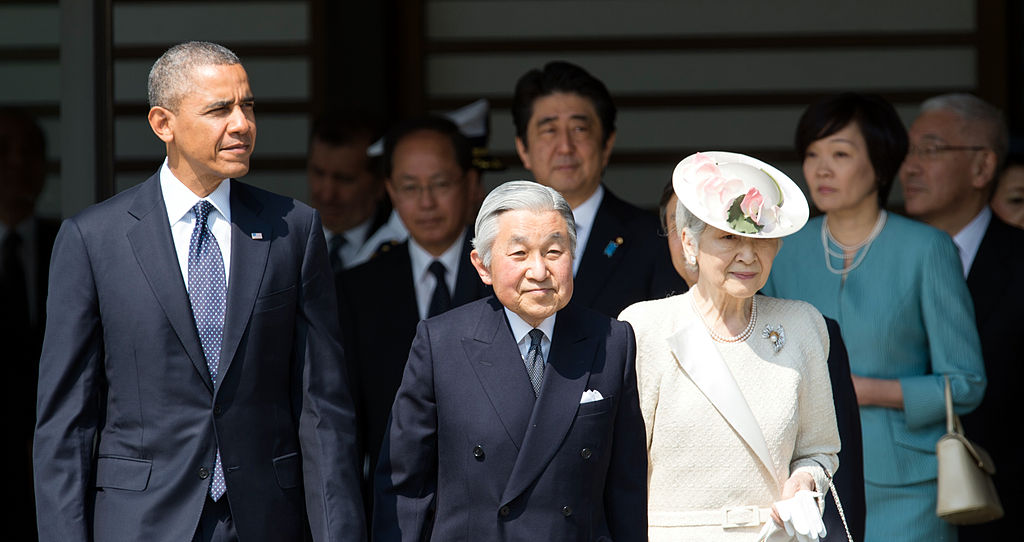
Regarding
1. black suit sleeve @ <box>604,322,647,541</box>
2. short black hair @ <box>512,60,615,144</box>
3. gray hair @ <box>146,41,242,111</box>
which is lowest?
black suit sleeve @ <box>604,322,647,541</box>

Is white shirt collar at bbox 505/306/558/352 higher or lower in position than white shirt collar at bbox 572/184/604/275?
lower

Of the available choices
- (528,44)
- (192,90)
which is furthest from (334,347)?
(528,44)

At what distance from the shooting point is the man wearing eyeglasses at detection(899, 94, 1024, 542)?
4504 millimetres

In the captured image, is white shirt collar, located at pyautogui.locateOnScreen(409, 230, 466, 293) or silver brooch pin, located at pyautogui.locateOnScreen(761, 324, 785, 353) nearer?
silver brooch pin, located at pyautogui.locateOnScreen(761, 324, 785, 353)

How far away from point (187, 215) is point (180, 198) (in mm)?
41

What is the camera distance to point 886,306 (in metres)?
3.96

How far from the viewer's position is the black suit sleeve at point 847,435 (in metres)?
3.26

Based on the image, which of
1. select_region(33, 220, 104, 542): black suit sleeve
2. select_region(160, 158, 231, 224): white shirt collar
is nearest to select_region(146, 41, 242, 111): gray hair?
select_region(160, 158, 231, 224): white shirt collar

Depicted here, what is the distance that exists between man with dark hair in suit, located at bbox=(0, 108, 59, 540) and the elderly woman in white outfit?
2.79 meters

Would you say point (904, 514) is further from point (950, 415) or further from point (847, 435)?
point (847, 435)

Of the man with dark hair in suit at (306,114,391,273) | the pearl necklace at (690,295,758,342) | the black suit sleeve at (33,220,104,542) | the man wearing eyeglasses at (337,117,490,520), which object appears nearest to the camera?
the black suit sleeve at (33,220,104,542)

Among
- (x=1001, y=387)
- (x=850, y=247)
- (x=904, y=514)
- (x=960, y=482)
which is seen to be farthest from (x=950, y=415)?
(x=1001, y=387)

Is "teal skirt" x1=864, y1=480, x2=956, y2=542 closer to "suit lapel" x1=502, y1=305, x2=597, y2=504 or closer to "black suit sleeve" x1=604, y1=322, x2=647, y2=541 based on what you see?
"black suit sleeve" x1=604, y1=322, x2=647, y2=541

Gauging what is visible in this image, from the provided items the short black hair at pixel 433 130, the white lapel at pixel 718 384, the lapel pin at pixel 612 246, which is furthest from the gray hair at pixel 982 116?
the white lapel at pixel 718 384
